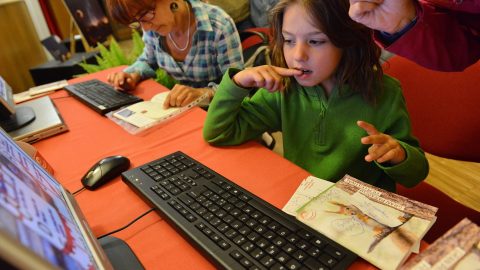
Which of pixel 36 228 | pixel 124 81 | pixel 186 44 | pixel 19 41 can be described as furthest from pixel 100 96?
pixel 19 41

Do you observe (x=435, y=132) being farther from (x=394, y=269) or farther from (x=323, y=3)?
(x=394, y=269)

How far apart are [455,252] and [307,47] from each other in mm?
559

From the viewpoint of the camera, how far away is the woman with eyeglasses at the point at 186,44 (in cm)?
125

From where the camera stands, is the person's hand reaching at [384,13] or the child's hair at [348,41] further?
the child's hair at [348,41]

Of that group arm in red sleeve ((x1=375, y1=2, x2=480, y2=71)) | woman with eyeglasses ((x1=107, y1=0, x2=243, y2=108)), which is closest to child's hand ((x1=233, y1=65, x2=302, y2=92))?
arm in red sleeve ((x1=375, y1=2, x2=480, y2=71))

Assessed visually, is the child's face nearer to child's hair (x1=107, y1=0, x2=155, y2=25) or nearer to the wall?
child's hair (x1=107, y1=0, x2=155, y2=25)

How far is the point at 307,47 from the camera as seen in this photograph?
2.79 feet

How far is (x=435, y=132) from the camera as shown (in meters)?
1.03

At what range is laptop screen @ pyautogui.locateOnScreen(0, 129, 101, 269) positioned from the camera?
265 mm

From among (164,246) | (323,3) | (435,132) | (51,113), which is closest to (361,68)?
(323,3)

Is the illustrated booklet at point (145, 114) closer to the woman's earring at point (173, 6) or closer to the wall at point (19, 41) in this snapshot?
the woman's earring at point (173, 6)

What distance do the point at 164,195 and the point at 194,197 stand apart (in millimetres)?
65

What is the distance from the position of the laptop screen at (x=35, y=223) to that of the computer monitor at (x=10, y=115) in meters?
0.71

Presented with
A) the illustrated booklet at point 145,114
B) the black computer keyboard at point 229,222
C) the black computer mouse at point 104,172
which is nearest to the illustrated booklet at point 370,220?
the black computer keyboard at point 229,222
